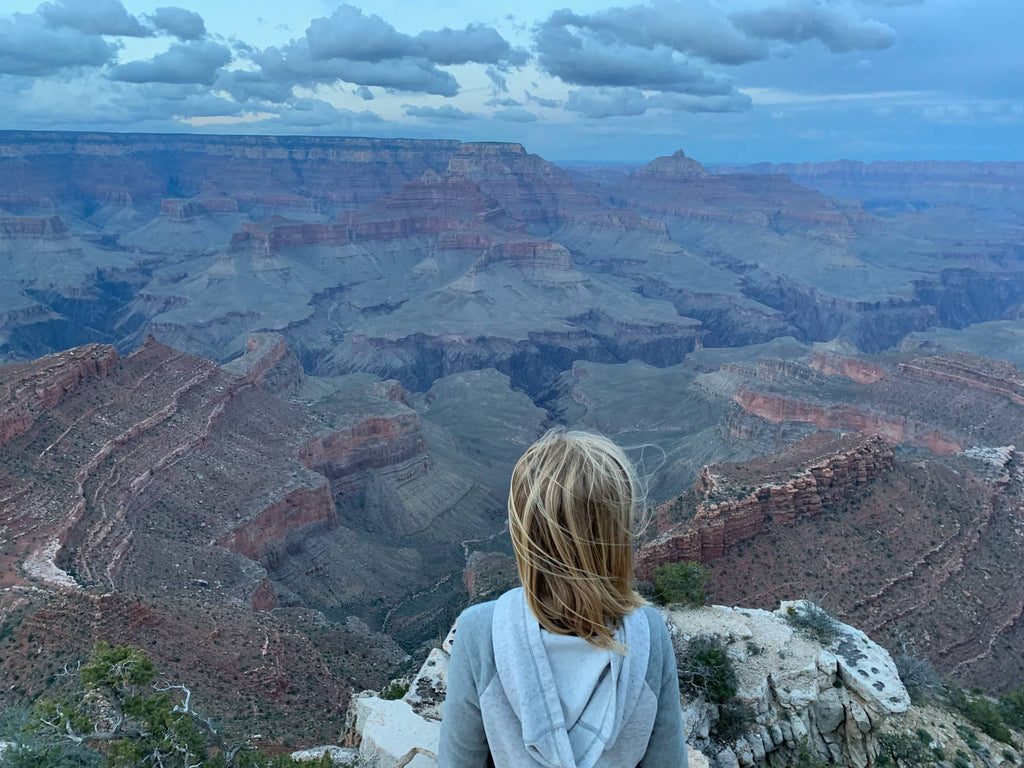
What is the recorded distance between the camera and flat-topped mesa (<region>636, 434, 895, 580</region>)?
27.4m

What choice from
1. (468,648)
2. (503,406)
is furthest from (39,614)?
(503,406)

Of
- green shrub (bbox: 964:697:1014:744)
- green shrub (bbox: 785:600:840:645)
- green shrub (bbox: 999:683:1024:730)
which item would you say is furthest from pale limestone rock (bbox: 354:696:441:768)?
green shrub (bbox: 999:683:1024:730)

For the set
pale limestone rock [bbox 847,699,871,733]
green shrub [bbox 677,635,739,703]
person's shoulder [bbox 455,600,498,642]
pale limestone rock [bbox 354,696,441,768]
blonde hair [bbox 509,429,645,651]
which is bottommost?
pale limestone rock [bbox 847,699,871,733]

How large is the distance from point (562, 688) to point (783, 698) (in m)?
13.2

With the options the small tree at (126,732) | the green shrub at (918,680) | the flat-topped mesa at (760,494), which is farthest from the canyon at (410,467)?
the green shrub at (918,680)

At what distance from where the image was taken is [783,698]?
49.6 ft

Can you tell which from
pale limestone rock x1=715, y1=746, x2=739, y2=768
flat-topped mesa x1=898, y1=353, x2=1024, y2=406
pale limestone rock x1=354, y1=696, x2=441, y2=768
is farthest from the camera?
flat-topped mesa x1=898, y1=353, x2=1024, y2=406

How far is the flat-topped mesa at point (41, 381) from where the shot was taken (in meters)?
33.8

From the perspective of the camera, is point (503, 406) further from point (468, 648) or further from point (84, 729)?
point (468, 648)

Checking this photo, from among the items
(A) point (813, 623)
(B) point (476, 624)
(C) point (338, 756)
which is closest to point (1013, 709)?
(A) point (813, 623)

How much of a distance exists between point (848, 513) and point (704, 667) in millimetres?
18797

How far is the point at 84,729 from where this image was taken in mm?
11773

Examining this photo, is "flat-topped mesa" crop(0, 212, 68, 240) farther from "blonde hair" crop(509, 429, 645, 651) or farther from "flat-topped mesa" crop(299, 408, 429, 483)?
"blonde hair" crop(509, 429, 645, 651)

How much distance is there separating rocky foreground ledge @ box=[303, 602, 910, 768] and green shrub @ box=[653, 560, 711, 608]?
100 centimetres
